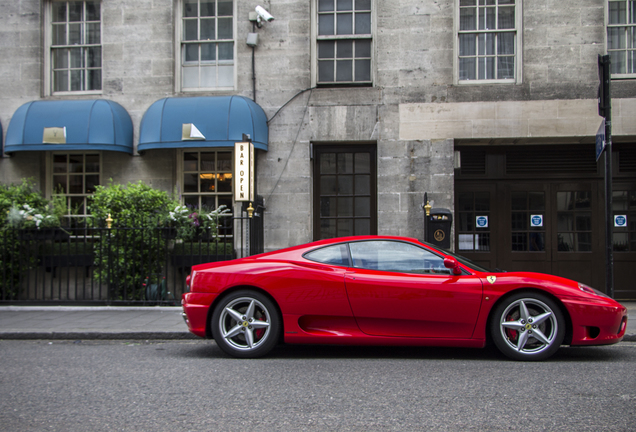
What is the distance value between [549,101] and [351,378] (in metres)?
8.36

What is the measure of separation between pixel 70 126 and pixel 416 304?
8.51m

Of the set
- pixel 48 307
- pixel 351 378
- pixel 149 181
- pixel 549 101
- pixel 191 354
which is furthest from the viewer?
pixel 149 181

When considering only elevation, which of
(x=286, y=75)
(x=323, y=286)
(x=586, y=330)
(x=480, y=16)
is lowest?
(x=586, y=330)

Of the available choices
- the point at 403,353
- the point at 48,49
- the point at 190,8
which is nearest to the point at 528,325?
the point at 403,353

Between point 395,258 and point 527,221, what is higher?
point 527,221

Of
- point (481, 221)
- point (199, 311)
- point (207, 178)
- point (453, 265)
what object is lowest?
point (199, 311)

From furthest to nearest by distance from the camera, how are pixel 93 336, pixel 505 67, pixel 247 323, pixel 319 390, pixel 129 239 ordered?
pixel 505 67 → pixel 129 239 → pixel 93 336 → pixel 247 323 → pixel 319 390

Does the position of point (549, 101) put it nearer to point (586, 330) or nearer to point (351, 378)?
point (586, 330)

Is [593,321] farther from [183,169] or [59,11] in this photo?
[59,11]

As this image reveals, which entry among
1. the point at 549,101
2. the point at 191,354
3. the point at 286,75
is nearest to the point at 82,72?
the point at 286,75

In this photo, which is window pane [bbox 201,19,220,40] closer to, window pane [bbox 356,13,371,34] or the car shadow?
window pane [bbox 356,13,371,34]

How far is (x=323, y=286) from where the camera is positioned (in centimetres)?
568

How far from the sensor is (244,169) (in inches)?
406

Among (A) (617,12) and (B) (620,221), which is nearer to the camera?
(A) (617,12)
